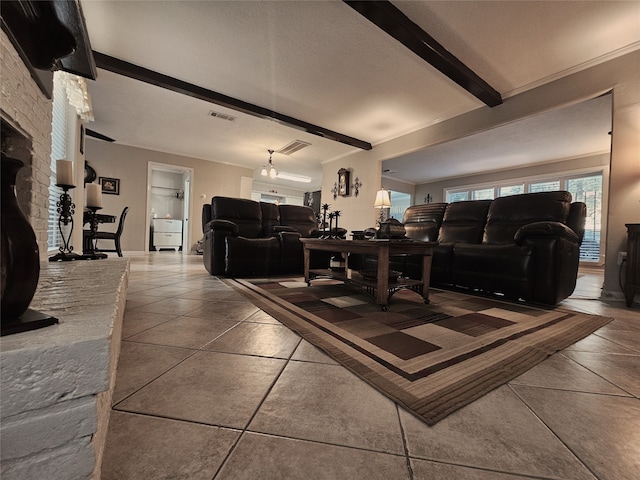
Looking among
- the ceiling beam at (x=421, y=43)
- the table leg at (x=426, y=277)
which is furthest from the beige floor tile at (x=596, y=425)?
the ceiling beam at (x=421, y=43)

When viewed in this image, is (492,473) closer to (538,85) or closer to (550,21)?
(550,21)

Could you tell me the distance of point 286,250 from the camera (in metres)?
3.51

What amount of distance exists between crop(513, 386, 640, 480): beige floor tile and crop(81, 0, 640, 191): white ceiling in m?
Result: 2.77

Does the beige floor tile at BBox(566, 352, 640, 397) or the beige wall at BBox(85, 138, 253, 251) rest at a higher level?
the beige wall at BBox(85, 138, 253, 251)

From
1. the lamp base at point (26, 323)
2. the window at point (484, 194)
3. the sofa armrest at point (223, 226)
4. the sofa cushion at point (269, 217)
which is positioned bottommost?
the lamp base at point (26, 323)

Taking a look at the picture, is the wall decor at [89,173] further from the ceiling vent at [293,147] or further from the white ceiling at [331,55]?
the ceiling vent at [293,147]

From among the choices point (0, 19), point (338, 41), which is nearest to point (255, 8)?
point (338, 41)

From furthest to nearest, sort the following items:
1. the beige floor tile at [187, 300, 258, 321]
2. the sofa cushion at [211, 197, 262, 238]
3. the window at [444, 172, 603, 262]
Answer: the window at [444, 172, 603, 262]
the sofa cushion at [211, 197, 262, 238]
the beige floor tile at [187, 300, 258, 321]

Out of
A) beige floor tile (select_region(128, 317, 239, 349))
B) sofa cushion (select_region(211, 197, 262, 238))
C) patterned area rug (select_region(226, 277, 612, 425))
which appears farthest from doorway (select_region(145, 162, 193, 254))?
beige floor tile (select_region(128, 317, 239, 349))

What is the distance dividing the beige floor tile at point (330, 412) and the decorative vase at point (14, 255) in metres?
0.58

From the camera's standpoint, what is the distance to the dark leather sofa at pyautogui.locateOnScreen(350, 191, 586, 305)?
6.91 ft

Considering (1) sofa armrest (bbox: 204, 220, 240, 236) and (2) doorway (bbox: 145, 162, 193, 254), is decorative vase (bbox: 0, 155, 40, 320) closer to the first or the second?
(1) sofa armrest (bbox: 204, 220, 240, 236)

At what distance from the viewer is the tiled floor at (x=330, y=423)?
23.2 inches

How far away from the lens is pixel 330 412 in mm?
766
